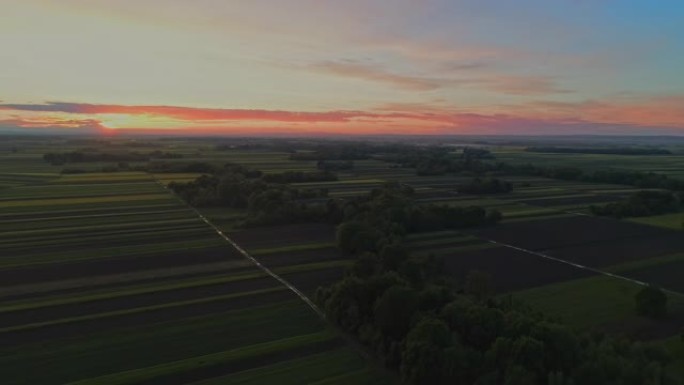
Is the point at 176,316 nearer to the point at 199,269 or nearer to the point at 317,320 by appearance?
the point at 317,320

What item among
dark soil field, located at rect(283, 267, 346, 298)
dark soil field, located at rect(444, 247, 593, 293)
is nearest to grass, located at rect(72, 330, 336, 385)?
dark soil field, located at rect(283, 267, 346, 298)

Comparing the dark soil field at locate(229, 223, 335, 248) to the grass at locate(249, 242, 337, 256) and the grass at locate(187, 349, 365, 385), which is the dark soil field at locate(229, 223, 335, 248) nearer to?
the grass at locate(249, 242, 337, 256)

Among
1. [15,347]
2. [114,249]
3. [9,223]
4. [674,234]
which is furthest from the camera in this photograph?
[9,223]

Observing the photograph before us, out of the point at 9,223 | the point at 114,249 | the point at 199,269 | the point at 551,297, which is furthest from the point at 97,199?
the point at 551,297

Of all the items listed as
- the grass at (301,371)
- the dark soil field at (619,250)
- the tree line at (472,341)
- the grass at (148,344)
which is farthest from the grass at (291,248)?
the grass at (301,371)

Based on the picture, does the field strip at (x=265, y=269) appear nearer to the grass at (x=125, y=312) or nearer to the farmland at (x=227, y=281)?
the farmland at (x=227, y=281)

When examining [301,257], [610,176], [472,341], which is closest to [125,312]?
[301,257]

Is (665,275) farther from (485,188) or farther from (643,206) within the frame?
(485,188)
